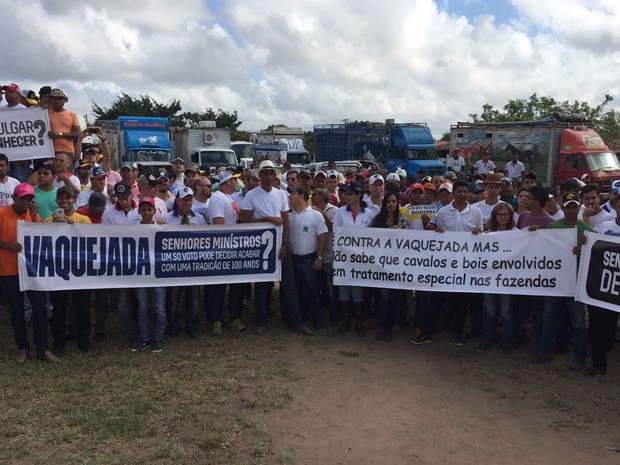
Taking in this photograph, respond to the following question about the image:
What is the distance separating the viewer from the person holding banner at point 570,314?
651 centimetres

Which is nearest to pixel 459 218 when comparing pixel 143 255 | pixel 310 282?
pixel 310 282

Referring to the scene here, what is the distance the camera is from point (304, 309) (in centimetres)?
825

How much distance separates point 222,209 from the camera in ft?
24.7

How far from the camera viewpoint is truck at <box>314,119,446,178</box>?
29.6m

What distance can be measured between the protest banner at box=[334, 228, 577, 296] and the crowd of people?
5.8 inches

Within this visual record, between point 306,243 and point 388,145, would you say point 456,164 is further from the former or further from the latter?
point 306,243

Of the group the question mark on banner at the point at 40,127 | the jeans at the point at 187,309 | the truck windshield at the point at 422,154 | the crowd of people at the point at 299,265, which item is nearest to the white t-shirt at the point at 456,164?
the truck windshield at the point at 422,154

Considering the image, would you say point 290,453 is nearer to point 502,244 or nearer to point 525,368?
point 525,368

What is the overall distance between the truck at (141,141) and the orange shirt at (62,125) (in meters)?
17.2

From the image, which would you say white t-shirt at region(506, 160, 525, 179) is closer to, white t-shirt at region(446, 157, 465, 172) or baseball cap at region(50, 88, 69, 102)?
white t-shirt at region(446, 157, 465, 172)

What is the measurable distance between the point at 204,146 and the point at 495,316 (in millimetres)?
25103

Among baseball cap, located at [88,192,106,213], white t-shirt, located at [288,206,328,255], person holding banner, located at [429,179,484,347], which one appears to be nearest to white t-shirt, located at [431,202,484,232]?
person holding banner, located at [429,179,484,347]

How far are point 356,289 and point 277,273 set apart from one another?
1.05 meters

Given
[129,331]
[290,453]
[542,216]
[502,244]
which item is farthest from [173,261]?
[542,216]
